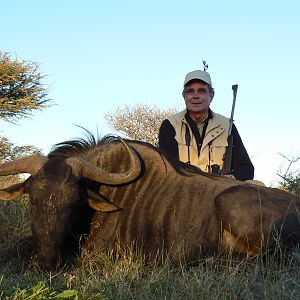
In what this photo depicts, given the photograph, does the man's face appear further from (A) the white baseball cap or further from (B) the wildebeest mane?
(B) the wildebeest mane

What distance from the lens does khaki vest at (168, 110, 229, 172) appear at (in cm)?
570

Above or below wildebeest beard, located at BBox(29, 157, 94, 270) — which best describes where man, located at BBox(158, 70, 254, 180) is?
above

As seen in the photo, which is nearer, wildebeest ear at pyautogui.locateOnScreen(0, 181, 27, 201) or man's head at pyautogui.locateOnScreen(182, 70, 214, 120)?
wildebeest ear at pyautogui.locateOnScreen(0, 181, 27, 201)

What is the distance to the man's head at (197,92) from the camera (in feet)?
18.7

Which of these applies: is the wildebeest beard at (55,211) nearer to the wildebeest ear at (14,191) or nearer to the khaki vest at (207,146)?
the wildebeest ear at (14,191)

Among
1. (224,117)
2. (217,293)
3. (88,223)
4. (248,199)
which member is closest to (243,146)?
(224,117)

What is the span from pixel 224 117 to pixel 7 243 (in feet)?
8.12

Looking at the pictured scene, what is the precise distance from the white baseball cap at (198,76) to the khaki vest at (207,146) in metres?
0.39

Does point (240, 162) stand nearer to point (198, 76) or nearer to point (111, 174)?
point (198, 76)

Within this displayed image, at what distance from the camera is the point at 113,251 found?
4.30 meters

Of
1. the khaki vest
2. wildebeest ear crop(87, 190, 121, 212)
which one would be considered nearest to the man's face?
the khaki vest

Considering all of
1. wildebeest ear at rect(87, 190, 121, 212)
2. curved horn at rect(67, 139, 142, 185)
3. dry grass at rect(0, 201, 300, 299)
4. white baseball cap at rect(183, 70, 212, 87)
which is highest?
white baseball cap at rect(183, 70, 212, 87)

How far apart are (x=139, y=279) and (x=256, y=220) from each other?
42.7 inches

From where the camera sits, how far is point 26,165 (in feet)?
14.0
